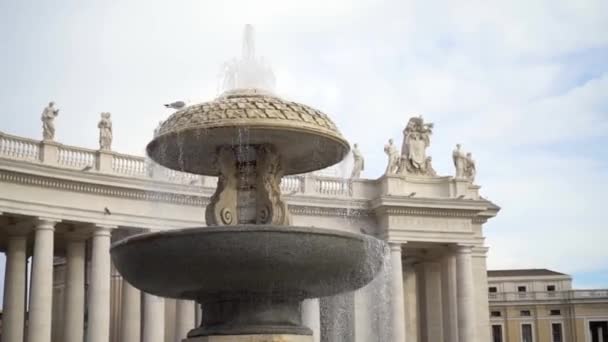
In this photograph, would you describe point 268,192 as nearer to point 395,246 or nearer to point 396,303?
point 396,303

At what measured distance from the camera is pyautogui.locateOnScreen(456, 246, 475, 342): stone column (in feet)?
145

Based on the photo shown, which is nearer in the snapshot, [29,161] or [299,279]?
[299,279]

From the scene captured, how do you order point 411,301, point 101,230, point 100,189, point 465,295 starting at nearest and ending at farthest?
point 101,230 → point 100,189 → point 465,295 → point 411,301

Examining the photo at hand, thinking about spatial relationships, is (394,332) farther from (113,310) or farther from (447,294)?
(113,310)

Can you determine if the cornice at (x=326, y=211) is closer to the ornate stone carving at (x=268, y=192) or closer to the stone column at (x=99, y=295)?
the stone column at (x=99, y=295)

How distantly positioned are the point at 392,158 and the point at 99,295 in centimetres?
1680

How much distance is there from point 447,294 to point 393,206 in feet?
21.4

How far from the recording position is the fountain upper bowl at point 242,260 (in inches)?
560

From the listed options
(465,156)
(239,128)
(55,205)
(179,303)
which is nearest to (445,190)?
(465,156)

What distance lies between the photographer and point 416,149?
46531 millimetres

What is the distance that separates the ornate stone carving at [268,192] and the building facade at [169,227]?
38.0 feet

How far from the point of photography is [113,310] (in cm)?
4553

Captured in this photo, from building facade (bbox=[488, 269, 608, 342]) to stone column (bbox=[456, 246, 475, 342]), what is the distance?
58.7 meters

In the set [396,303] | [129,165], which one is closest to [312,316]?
[396,303]
